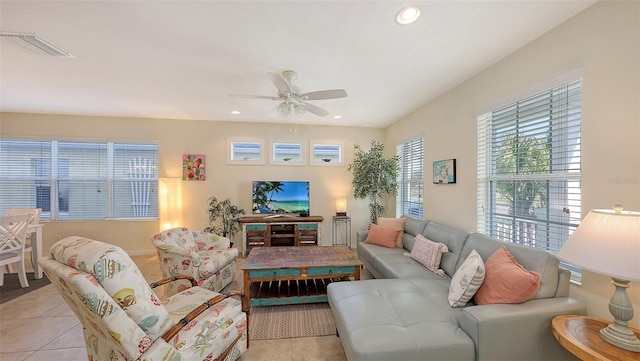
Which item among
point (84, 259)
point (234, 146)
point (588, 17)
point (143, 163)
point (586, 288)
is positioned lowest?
point (586, 288)

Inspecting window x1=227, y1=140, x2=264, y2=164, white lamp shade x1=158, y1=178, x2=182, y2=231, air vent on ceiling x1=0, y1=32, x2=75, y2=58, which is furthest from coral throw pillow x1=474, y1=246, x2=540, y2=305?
white lamp shade x1=158, y1=178, x2=182, y2=231

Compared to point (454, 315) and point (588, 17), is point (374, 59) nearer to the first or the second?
point (588, 17)

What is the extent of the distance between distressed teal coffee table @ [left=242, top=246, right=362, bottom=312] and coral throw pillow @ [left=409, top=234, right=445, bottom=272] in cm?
76

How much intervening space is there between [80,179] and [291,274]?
477 centimetres

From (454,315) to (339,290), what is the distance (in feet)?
2.93

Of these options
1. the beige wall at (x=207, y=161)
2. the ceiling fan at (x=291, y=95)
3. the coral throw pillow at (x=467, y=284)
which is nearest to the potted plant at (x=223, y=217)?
the beige wall at (x=207, y=161)

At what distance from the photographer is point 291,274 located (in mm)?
2564

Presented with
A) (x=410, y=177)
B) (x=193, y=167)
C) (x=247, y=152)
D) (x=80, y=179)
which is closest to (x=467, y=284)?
(x=410, y=177)

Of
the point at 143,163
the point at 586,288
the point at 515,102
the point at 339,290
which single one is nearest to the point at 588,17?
the point at 515,102

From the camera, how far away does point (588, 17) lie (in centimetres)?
168

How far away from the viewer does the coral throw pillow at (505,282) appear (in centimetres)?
157

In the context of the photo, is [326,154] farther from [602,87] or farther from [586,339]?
[586,339]

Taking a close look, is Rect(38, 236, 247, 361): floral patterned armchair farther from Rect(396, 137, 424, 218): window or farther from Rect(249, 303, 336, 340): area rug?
Rect(396, 137, 424, 218): window

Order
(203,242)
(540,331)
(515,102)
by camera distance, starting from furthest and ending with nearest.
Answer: (203,242)
(515,102)
(540,331)
